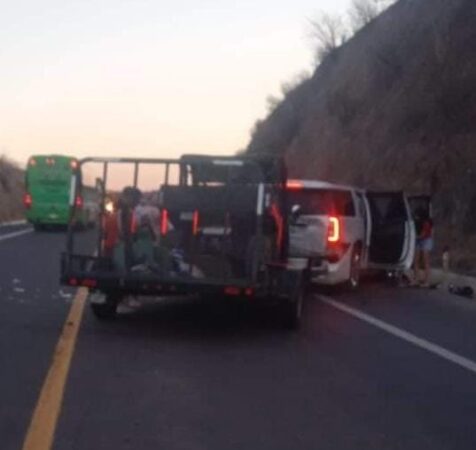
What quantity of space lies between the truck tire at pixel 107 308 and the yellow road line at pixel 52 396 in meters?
0.39

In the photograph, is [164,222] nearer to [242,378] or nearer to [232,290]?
[232,290]

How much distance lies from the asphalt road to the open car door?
4.63m

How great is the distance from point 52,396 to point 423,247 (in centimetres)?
1520

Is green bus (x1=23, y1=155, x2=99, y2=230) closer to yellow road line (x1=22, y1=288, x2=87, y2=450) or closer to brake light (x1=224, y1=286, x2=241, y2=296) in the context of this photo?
yellow road line (x1=22, y1=288, x2=87, y2=450)

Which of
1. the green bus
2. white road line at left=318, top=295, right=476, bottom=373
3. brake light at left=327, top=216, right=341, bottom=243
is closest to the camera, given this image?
white road line at left=318, top=295, right=476, bottom=373

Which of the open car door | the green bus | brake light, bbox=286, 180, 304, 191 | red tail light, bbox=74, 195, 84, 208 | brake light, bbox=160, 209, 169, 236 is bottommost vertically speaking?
the green bus

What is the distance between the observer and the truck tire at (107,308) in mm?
16344

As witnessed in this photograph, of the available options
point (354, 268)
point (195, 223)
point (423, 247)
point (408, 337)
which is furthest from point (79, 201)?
point (423, 247)

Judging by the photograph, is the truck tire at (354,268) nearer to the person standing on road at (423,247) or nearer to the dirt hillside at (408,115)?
the person standing on road at (423,247)

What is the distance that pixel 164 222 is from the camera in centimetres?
1588

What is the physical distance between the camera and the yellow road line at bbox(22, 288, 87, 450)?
8.94 meters

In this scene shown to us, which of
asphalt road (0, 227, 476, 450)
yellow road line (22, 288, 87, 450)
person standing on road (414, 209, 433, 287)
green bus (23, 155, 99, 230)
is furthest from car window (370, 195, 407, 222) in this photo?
green bus (23, 155, 99, 230)

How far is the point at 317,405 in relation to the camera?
10633mm

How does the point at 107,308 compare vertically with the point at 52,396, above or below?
below
